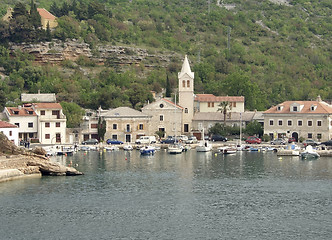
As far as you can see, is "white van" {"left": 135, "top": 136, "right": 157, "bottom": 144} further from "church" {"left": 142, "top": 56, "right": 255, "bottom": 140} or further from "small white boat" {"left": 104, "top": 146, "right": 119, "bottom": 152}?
"small white boat" {"left": 104, "top": 146, "right": 119, "bottom": 152}

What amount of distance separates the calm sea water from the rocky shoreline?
4.84ft

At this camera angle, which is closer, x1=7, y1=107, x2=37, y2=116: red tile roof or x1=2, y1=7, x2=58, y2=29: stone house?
x1=7, y1=107, x2=37, y2=116: red tile roof

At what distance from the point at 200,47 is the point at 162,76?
3223 centimetres

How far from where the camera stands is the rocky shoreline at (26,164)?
195 ft

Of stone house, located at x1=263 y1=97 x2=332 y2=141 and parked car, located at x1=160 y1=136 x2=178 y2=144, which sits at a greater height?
stone house, located at x1=263 y1=97 x2=332 y2=141

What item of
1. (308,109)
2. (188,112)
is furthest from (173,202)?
(188,112)

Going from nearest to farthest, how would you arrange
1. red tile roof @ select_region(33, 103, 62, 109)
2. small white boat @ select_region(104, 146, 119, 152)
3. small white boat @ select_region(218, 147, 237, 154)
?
small white boat @ select_region(218, 147, 237, 154) → small white boat @ select_region(104, 146, 119, 152) → red tile roof @ select_region(33, 103, 62, 109)

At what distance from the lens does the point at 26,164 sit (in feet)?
201

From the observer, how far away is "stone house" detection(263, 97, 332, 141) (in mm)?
91562

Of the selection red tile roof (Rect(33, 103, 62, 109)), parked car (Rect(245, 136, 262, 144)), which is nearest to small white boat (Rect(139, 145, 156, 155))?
parked car (Rect(245, 136, 262, 144))

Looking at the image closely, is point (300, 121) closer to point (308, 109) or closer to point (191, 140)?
point (308, 109)

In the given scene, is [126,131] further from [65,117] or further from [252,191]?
[252,191]

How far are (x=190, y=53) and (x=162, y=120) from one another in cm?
5886

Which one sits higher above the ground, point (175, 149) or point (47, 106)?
point (47, 106)
